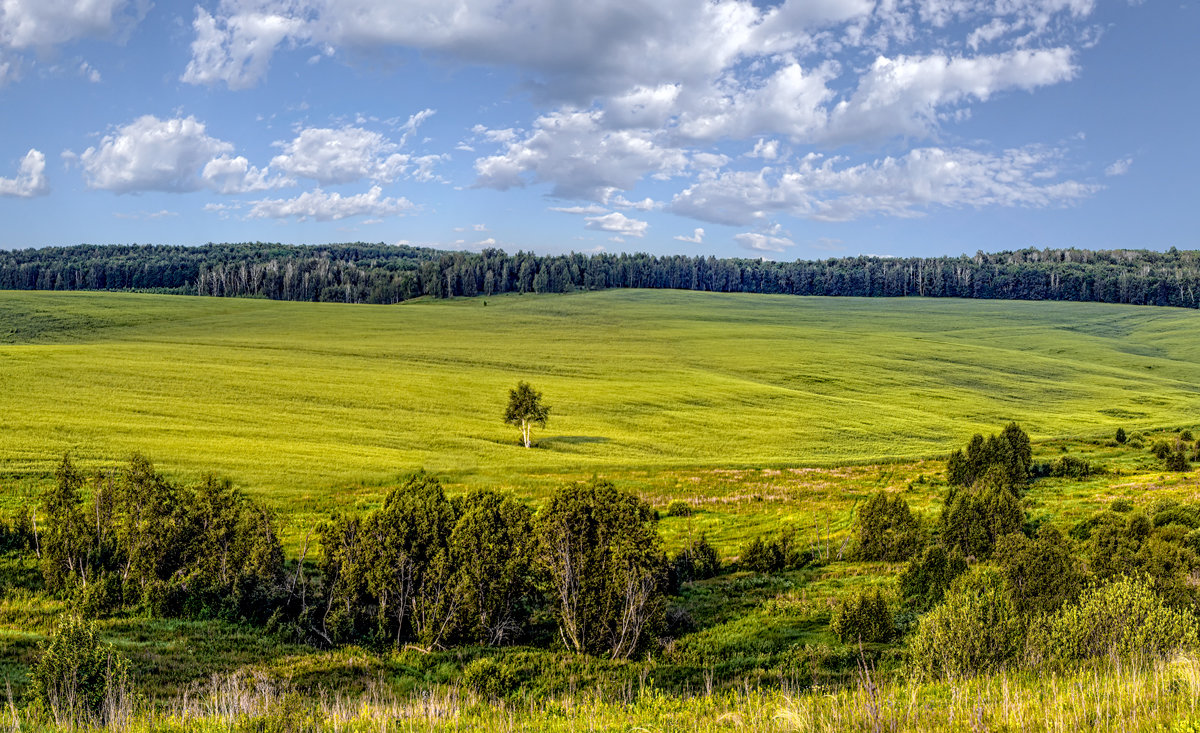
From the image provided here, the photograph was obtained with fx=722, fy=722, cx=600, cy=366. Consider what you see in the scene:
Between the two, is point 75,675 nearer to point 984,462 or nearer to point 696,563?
point 696,563

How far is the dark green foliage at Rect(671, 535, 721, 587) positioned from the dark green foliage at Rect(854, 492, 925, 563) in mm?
6833

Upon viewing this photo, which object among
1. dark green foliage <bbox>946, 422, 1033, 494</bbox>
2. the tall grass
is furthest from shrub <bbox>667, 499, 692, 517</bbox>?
the tall grass

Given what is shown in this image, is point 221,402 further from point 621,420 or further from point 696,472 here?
point 696,472

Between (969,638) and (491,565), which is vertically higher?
(969,638)

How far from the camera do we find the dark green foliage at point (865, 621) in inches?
827

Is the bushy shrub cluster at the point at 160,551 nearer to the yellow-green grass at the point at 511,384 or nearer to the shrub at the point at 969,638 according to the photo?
the yellow-green grass at the point at 511,384

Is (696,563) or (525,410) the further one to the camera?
(525,410)

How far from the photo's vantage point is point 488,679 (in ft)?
53.0

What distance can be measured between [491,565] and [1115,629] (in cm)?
1521

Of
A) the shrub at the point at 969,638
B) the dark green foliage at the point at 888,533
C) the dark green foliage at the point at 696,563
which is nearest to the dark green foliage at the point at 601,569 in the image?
the shrub at the point at 969,638

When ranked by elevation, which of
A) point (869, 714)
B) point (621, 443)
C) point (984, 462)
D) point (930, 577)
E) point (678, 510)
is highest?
point (869, 714)

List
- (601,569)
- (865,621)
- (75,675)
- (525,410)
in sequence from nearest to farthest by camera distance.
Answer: (75,675) < (601,569) < (865,621) < (525,410)

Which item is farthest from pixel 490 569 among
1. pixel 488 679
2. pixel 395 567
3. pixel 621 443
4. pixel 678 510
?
pixel 621 443

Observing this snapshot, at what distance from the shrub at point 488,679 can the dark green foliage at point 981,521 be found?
22.8 m
